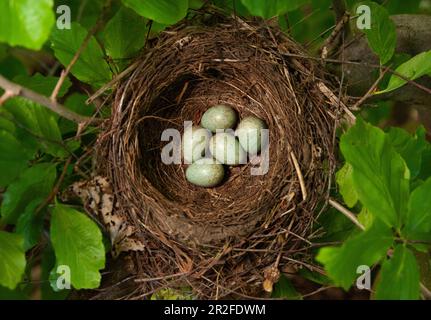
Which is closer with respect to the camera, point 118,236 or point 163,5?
point 163,5

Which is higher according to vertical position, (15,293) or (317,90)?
(317,90)

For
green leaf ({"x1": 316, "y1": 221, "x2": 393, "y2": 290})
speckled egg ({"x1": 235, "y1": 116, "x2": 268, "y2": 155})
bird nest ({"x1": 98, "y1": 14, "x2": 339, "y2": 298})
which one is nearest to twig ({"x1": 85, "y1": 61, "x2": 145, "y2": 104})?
bird nest ({"x1": 98, "y1": 14, "x2": 339, "y2": 298})

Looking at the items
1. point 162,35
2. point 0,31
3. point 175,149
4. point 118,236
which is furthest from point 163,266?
point 0,31

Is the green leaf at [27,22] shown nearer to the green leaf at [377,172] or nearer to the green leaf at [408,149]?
the green leaf at [377,172]

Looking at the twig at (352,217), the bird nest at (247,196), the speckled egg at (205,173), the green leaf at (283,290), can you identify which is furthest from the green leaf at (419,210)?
the speckled egg at (205,173)

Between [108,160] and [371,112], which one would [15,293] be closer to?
[108,160]

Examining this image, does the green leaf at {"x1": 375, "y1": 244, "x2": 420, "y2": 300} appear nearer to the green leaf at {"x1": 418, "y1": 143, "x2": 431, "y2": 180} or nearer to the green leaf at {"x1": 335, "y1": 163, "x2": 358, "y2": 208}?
the green leaf at {"x1": 335, "y1": 163, "x2": 358, "y2": 208}
